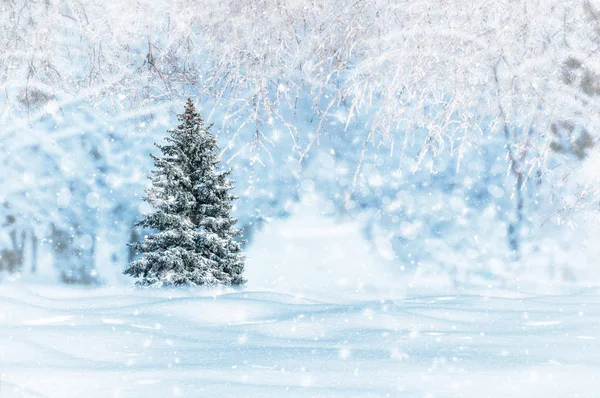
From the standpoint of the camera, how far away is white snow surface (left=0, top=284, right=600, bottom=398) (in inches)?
114

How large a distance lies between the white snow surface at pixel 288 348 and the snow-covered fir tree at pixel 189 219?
11.6 ft

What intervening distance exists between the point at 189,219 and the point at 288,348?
5868mm

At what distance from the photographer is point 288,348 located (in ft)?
12.0

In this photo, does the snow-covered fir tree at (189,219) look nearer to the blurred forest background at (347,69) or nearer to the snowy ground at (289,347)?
the blurred forest background at (347,69)

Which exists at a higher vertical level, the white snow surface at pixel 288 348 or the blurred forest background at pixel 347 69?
the blurred forest background at pixel 347 69

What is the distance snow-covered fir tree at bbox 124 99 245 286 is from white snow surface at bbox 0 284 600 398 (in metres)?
3.54

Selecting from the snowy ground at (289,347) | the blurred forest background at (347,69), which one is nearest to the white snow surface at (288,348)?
the snowy ground at (289,347)

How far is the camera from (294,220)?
28.6m

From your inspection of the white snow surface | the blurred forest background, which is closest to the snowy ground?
the white snow surface

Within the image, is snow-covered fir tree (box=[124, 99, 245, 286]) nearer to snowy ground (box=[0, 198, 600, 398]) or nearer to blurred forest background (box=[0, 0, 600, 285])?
blurred forest background (box=[0, 0, 600, 285])

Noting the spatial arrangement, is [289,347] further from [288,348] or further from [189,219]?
[189,219]

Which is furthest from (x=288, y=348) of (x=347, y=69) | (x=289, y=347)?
(x=347, y=69)

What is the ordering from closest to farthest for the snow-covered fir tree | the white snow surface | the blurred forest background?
the white snow surface → the blurred forest background → the snow-covered fir tree

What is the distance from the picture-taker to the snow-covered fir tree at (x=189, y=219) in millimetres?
9000
